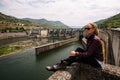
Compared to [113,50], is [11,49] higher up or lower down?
lower down

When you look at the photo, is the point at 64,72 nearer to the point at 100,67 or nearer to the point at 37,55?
the point at 100,67

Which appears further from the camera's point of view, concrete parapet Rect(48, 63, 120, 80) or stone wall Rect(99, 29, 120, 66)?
stone wall Rect(99, 29, 120, 66)

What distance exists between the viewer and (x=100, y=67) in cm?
318

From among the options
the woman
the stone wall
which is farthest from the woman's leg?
the stone wall

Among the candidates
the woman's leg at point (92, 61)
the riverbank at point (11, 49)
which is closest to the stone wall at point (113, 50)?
the woman's leg at point (92, 61)

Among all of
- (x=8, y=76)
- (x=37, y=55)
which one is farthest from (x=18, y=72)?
(x=37, y=55)

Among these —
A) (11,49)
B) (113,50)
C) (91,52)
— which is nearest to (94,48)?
(91,52)

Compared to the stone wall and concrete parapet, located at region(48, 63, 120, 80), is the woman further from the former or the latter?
the stone wall

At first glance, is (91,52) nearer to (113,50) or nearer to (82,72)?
(82,72)

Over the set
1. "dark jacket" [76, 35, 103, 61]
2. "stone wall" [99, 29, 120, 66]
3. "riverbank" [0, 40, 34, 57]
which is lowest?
"riverbank" [0, 40, 34, 57]

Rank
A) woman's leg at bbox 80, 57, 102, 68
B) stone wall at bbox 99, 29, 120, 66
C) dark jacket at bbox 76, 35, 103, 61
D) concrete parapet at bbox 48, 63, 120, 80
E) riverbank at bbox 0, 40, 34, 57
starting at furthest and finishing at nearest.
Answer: riverbank at bbox 0, 40, 34, 57, stone wall at bbox 99, 29, 120, 66, woman's leg at bbox 80, 57, 102, 68, concrete parapet at bbox 48, 63, 120, 80, dark jacket at bbox 76, 35, 103, 61

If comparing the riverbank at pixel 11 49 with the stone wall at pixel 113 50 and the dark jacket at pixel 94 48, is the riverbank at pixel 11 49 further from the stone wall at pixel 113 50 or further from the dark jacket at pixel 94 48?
the dark jacket at pixel 94 48

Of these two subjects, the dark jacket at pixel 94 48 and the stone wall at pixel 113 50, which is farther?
the stone wall at pixel 113 50

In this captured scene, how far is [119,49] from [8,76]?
1287cm
